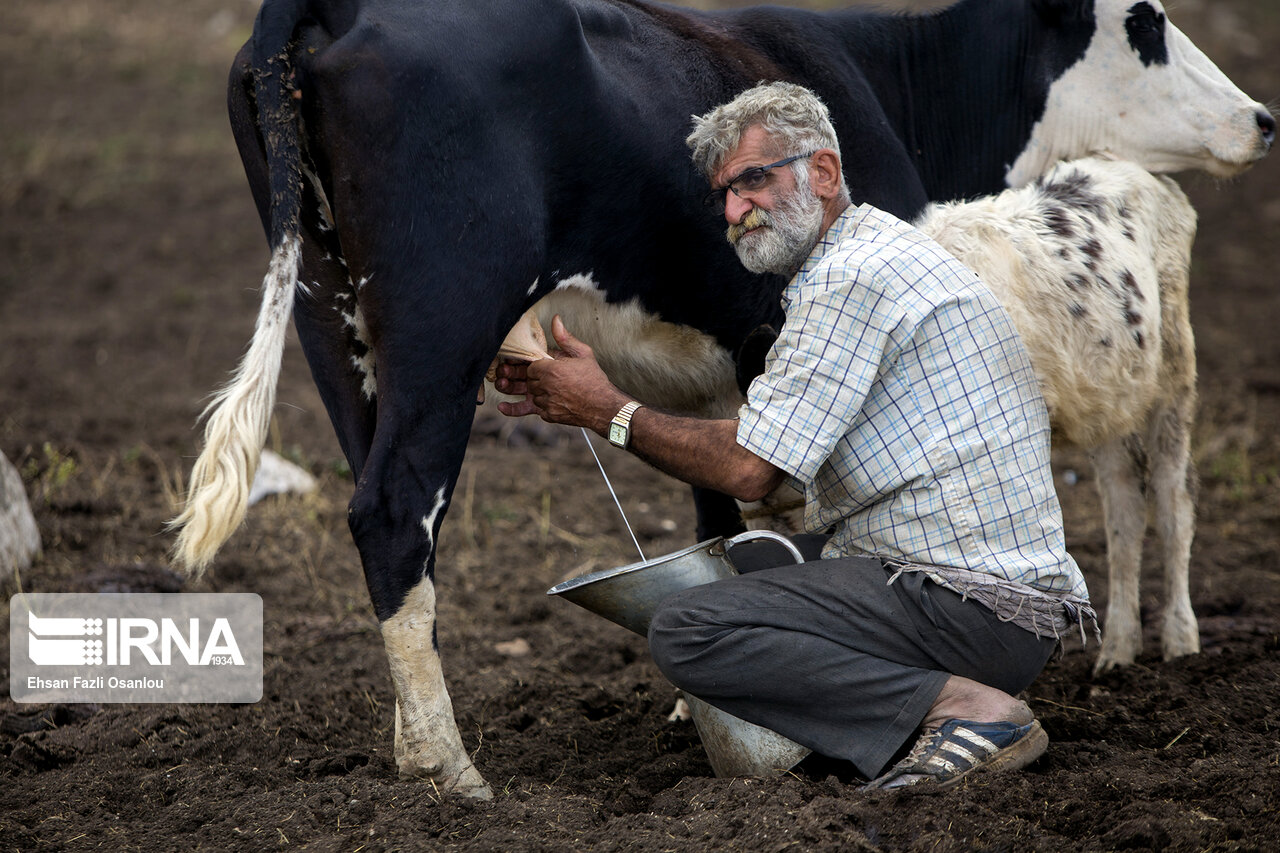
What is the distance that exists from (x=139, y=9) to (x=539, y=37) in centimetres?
1390

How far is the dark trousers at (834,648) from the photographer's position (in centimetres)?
296

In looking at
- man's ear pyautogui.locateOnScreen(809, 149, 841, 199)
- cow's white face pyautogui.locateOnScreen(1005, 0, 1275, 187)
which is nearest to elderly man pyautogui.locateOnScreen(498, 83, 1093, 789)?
man's ear pyautogui.locateOnScreen(809, 149, 841, 199)

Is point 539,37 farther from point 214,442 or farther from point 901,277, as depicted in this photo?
point 214,442

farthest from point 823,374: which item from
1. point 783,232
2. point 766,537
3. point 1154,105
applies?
point 1154,105

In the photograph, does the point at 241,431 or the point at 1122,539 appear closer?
the point at 241,431

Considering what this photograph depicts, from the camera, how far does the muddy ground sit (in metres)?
2.79

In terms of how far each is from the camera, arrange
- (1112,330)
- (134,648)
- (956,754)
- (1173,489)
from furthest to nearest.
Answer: (1173,489) < (134,648) < (1112,330) < (956,754)

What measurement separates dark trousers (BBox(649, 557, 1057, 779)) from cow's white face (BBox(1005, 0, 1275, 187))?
2386 millimetres

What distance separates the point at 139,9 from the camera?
48.8ft

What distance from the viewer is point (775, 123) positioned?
9.84ft

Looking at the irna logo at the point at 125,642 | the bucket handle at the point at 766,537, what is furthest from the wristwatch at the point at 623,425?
the irna logo at the point at 125,642

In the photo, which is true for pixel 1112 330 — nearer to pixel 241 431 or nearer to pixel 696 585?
pixel 696 585

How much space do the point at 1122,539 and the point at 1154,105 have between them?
64.6 inches

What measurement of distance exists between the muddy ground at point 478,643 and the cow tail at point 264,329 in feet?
2.48
